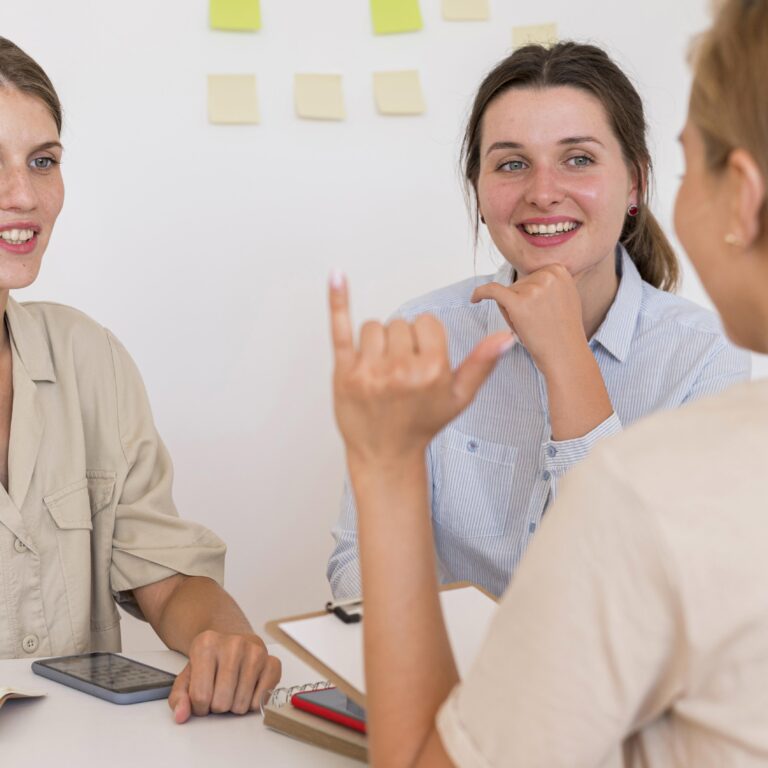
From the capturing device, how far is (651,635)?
→ 57 centimetres

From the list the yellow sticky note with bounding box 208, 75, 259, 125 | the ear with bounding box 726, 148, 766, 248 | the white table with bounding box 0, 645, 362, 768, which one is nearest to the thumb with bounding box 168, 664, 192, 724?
the white table with bounding box 0, 645, 362, 768

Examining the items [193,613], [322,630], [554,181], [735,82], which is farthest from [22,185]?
[735,82]

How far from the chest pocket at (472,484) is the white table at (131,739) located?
0.60 meters

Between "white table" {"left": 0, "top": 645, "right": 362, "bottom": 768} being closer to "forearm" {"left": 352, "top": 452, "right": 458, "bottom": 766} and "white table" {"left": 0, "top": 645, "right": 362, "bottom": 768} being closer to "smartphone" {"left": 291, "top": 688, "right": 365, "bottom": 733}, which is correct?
"smartphone" {"left": 291, "top": 688, "right": 365, "bottom": 733}

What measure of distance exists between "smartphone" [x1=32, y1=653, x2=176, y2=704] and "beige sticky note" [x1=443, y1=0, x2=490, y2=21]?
67.0 inches

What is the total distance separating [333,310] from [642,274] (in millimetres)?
1144

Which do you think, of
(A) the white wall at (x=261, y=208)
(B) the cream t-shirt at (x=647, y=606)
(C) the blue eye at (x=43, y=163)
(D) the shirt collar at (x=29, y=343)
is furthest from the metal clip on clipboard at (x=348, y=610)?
(A) the white wall at (x=261, y=208)

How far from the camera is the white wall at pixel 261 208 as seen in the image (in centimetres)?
234

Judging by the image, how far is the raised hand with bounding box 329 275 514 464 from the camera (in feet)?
2.36

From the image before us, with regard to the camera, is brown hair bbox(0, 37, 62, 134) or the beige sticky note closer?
brown hair bbox(0, 37, 62, 134)

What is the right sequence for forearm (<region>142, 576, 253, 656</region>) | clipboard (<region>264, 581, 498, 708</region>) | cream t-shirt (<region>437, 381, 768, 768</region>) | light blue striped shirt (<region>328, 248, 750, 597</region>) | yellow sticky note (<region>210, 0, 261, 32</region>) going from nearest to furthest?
cream t-shirt (<region>437, 381, 768, 768</region>), clipboard (<region>264, 581, 498, 708</region>), forearm (<region>142, 576, 253, 656</region>), light blue striped shirt (<region>328, 248, 750, 597</region>), yellow sticky note (<region>210, 0, 261, 32</region>)

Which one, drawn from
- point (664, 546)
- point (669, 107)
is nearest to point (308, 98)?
point (669, 107)

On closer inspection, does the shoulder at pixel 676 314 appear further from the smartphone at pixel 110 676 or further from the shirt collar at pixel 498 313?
the smartphone at pixel 110 676

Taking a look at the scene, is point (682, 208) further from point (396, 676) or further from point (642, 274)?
point (642, 274)
